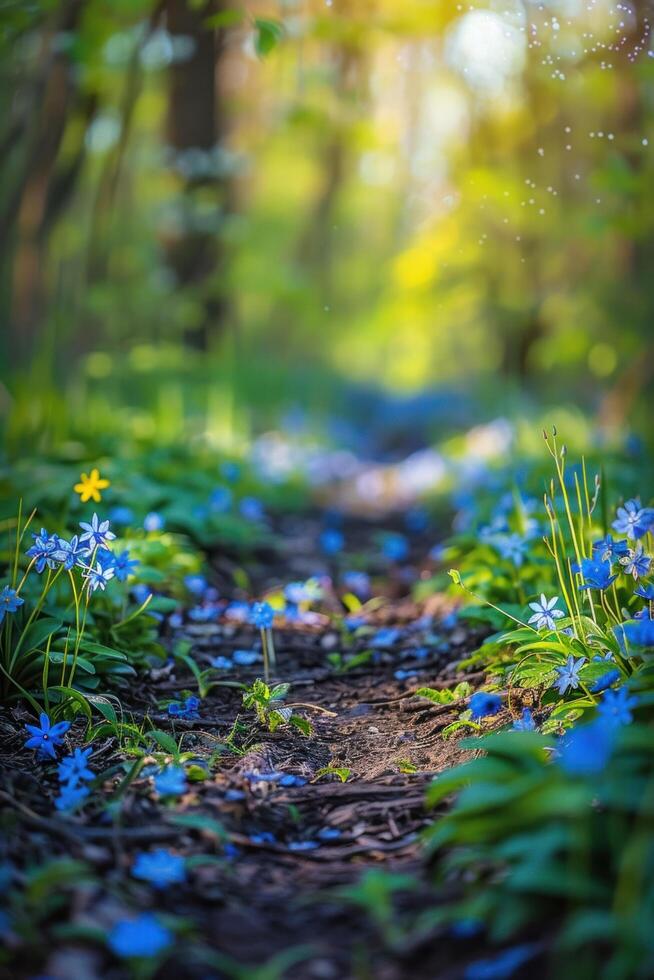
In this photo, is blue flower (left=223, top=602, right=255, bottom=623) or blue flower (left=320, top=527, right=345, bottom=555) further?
blue flower (left=320, top=527, right=345, bottom=555)

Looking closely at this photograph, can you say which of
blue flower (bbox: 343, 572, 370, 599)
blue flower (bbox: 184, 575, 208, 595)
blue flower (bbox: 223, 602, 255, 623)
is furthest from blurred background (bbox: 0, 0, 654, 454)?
blue flower (bbox: 343, 572, 370, 599)

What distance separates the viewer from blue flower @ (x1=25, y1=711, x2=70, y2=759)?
1468mm

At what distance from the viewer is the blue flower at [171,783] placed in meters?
1.31

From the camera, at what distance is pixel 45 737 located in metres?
1.49

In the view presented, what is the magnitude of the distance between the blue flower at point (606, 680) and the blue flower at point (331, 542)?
1632 mm

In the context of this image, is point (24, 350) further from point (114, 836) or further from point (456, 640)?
point (114, 836)

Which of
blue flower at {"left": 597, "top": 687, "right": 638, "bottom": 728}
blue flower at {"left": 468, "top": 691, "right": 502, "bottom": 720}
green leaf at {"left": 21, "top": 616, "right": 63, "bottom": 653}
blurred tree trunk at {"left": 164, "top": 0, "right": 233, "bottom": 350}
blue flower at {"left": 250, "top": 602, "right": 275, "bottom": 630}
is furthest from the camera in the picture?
blurred tree trunk at {"left": 164, "top": 0, "right": 233, "bottom": 350}

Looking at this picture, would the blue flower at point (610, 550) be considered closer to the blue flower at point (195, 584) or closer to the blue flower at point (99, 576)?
the blue flower at point (99, 576)

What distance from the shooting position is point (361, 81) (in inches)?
254

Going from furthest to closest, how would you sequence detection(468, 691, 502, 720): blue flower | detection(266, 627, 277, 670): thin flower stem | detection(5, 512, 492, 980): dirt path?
1. detection(266, 627, 277, 670): thin flower stem
2. detection(468, 691, 502, 720): blue flower
3. detection(5, 512, 492, 980): dirt path

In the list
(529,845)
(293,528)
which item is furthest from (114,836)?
(293,528)

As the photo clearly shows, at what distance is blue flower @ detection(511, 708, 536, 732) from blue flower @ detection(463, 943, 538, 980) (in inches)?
21.9

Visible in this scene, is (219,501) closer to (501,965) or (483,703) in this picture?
(483,703)

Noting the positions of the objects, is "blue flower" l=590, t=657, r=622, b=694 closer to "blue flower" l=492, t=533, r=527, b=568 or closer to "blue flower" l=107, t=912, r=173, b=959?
"blue flower" l=492, t=533, r=527, b=568
